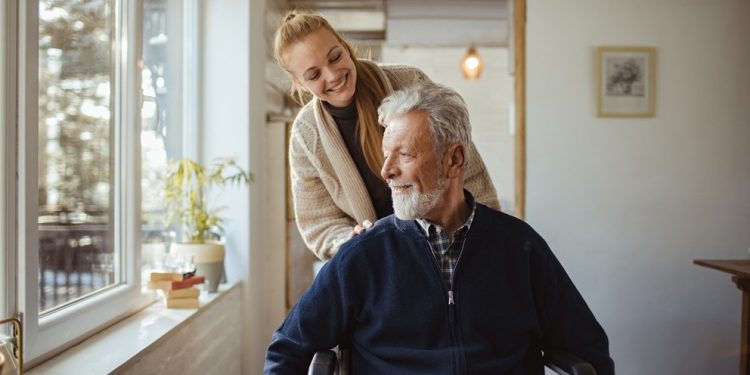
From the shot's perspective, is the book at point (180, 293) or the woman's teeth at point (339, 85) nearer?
the woman's teeth at point (339, 85)

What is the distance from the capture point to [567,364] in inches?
58.3

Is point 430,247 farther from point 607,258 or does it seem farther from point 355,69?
point 607,258

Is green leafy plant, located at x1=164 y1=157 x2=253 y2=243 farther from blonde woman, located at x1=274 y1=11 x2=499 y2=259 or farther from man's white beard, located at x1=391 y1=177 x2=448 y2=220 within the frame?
man's white beard, located at x1=391 y1=177 x2=448 y2=220

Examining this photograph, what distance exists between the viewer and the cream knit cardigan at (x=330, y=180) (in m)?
1.87

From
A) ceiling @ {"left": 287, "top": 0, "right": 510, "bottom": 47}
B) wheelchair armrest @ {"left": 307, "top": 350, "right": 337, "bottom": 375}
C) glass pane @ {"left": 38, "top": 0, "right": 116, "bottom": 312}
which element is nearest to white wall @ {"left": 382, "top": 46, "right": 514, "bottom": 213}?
ceiling @ {"left": 287, "top": 0, "right": 510, "bottom": 47}

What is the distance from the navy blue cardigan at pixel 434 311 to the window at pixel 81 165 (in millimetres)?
728

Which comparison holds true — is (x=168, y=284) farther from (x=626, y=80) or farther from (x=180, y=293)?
(x=626, y=80)

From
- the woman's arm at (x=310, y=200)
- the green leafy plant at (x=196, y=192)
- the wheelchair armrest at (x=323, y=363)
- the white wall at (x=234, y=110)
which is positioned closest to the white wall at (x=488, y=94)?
the white wall at (x=234, y=110)

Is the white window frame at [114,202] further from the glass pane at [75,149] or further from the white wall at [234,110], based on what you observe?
the white wall at [234,110]

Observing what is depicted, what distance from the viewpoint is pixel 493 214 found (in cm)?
167

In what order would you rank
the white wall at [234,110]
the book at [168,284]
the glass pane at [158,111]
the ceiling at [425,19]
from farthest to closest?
the ceiling at [425,19] < the white wall at [234,110] < the glass pane at [158,111] < the book at [168,284]

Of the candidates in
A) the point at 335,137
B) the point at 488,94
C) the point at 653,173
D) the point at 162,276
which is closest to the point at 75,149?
the point at 162,276

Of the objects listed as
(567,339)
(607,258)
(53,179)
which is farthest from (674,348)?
(53,179)

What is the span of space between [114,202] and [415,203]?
4.38ft
